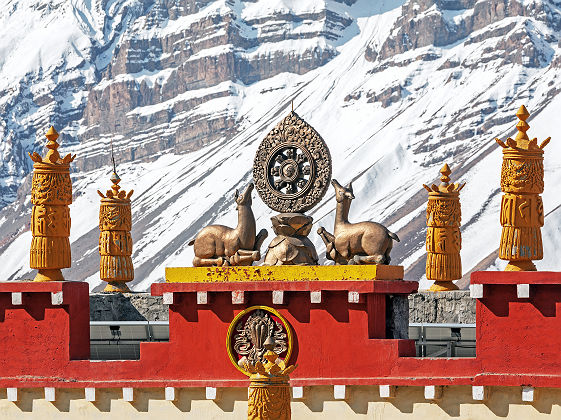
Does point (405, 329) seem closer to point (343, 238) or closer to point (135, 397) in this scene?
point (343, 238)

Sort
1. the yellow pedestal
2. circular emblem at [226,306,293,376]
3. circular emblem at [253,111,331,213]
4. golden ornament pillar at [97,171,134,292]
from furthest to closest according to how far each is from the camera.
→ golden ornament pillar at [97,171,134,292] < circular emblem at [253,111,331,213] < circular emblem at [226,306,293,376] < the yellow pedestal

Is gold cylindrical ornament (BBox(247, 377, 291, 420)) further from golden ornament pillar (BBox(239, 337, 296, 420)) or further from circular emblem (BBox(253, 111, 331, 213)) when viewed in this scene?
circular emblem (BBox(253, 111, 331, 213))

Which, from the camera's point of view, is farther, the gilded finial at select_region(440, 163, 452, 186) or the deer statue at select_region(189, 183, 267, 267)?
the gilded finial at select_region(440, 163, 452, 186)

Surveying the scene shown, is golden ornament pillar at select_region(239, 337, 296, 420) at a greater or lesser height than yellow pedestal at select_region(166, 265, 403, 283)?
lesser

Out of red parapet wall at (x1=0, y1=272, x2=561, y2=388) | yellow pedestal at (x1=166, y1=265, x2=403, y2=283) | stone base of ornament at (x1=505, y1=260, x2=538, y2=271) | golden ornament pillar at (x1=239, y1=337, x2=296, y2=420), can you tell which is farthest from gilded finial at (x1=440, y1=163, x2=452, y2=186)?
golden ornament pillar at (x1=239, y1=337, x2=296, y2=420)

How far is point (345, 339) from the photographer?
2711 cm

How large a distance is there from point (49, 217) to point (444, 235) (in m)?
11.3

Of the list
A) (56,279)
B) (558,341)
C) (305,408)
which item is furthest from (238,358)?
(558,341)

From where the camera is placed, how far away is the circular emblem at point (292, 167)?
27922 millimetres

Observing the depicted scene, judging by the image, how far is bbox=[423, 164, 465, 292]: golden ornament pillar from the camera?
36.7m

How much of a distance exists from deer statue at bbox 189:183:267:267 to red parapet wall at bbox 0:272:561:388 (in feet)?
2.22

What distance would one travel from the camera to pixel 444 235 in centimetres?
3741

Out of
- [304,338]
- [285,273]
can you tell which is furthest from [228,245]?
[304,338]

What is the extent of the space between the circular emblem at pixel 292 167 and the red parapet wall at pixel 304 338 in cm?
167
